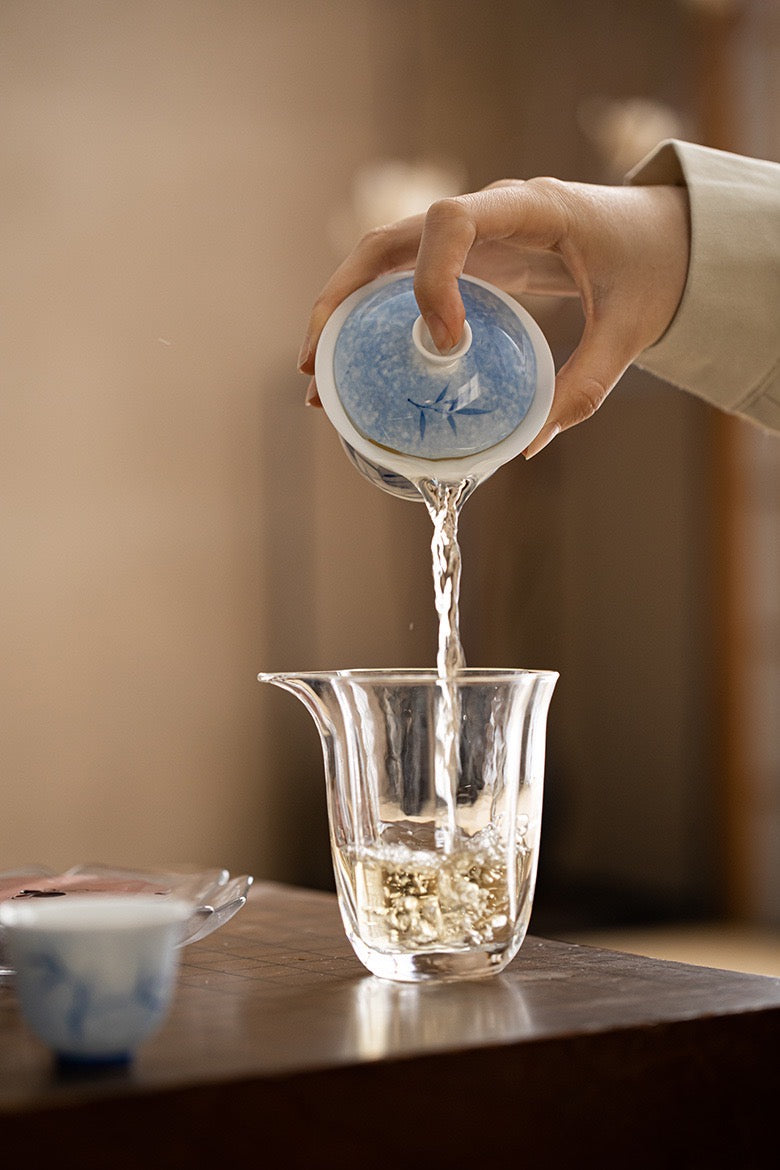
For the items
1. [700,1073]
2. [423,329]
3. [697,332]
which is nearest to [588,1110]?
[700,1073]

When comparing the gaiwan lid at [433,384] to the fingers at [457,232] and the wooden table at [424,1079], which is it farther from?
the wooden table at [424,1079]

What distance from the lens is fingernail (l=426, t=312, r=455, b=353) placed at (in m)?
0.85

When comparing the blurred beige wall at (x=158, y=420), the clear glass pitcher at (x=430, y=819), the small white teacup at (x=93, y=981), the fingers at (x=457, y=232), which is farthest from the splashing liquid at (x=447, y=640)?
the blurred beige wall at (x=158, y=420)

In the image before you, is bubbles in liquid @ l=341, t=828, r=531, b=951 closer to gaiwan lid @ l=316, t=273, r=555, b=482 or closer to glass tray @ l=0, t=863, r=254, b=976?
glass tray @ l=0, t=863, r=254, b=976

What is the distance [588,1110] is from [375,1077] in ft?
0.35

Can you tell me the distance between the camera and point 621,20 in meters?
3.45

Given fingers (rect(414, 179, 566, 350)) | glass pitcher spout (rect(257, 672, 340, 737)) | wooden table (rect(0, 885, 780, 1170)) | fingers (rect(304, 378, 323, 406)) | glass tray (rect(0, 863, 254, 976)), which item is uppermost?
fingers (rect(414, 179, 566, 350))

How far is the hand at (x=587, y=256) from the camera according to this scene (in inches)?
37.6

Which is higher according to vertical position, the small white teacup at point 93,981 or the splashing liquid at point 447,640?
the splashing liquid at point 447,640

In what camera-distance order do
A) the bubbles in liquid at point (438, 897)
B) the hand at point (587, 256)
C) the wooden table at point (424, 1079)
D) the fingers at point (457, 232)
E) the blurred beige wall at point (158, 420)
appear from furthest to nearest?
1. the blurred beige wall at point (158, 420)
2. the hand at point (587, 256)
3. the fingers at point (457, 232)
4. the bubbles in liquid at point (438, 897)
5. the wooden table at point (424, 1079)

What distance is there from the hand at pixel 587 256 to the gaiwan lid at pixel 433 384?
41mm

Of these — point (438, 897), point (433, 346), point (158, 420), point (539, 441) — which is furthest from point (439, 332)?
point (158, 420)

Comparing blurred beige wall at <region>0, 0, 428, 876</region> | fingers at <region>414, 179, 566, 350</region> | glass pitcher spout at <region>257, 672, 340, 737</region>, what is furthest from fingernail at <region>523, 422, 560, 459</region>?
blurred beige wall at <region>0, 0, 428, 876</region>

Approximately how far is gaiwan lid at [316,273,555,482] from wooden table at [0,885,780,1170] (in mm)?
326
